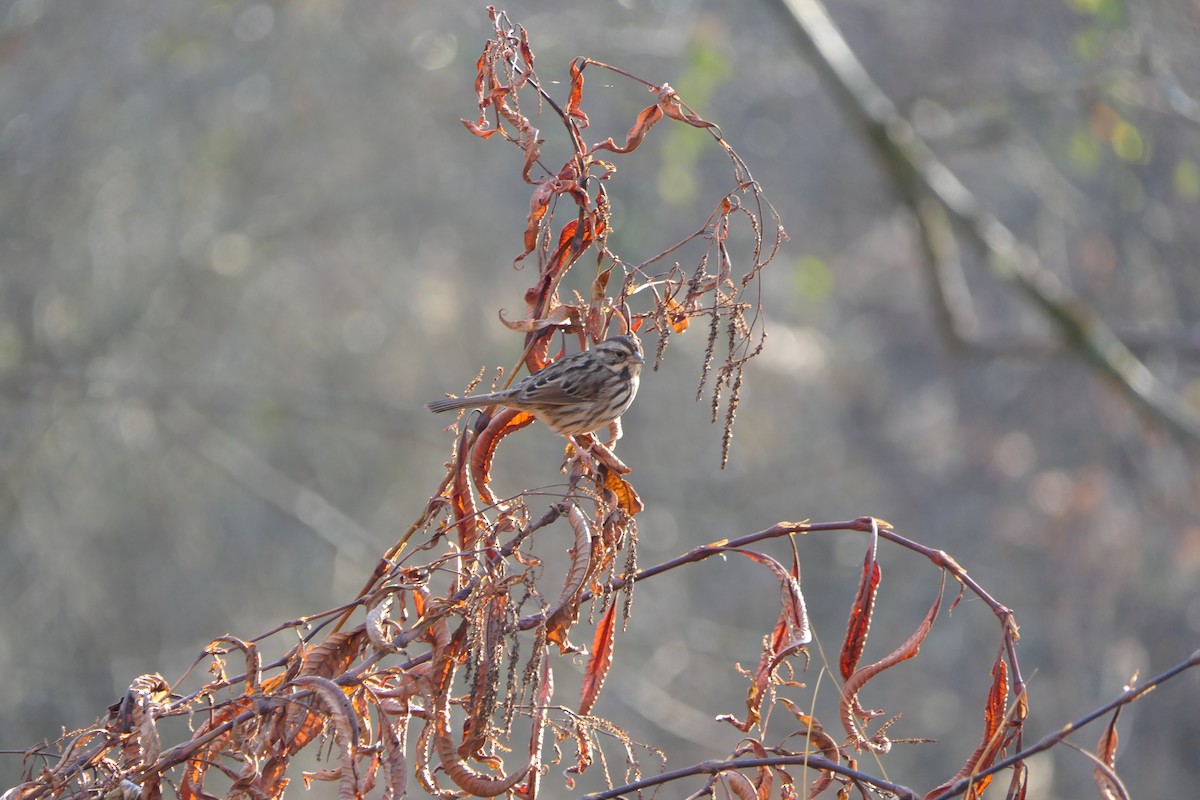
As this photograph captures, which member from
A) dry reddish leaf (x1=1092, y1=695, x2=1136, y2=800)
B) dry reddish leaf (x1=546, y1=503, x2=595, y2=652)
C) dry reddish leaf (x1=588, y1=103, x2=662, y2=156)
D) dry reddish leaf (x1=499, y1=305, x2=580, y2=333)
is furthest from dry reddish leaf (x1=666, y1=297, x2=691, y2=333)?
dry reddish leaf (x1=1092, y1=695, x2=1136, y2=800)

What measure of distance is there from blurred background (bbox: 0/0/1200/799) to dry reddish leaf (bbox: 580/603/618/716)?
19.8 ft

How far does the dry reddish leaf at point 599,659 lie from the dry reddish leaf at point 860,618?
1.30 feet

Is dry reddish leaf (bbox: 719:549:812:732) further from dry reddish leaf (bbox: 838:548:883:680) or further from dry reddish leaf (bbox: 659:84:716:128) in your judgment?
dry reddish leaf (bbox: 659:84:716:128)

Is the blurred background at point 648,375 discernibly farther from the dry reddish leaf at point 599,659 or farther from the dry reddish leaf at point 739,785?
the dry reddish leaf at point 739,785

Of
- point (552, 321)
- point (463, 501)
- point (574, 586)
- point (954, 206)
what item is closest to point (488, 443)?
point (463, 501)

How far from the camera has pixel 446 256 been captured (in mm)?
12672

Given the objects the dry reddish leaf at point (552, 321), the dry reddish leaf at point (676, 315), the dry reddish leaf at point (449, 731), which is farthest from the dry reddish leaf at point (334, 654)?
the dry reddish leaf at point (676, 315)

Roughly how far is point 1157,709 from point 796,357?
4.62m

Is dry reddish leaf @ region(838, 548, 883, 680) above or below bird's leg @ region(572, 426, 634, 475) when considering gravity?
below

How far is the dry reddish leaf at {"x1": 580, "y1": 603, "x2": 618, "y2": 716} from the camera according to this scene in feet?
7.55

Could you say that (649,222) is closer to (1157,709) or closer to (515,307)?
(515,307)

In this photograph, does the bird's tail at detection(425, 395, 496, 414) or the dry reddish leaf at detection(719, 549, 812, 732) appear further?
the bird's tail at detection(425, 395, 496, 414)

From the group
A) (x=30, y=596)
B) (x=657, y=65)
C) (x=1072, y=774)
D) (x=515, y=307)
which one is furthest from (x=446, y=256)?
(x=1072, y=774)

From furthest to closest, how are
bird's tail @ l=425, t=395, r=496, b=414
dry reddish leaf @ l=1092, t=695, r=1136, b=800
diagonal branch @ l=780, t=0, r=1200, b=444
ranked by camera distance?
diagonal branch @ l=780, t=0, r=1200, b=444 < bird's tail @ l=425, t=395, r=496, b=414 < dry reddish leaf @ l=1092, t=695, r=1136, b=800
